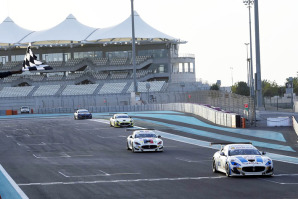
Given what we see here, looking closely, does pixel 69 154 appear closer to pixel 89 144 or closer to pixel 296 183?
pixel 89 144

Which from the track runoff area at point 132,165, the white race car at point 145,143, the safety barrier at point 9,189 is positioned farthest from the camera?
the white race car at point 145,143

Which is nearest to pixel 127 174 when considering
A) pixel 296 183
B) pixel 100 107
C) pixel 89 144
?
pixel 296 183

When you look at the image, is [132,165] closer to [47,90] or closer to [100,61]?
[47,90]

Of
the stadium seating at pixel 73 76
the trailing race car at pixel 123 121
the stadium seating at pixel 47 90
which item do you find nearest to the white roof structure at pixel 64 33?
the stadium seating at pixel 73 76

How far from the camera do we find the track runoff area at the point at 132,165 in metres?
20.3

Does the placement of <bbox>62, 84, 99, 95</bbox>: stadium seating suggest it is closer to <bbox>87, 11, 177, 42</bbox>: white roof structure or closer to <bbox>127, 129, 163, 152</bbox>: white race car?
<bbox>87, 11, 177, 42</bbox>: white roof structure

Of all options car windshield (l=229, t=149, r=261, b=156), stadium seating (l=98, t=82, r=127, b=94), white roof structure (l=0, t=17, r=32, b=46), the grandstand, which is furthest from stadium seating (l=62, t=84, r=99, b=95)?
car windshield (l=229, t=149, r=261, b=156)

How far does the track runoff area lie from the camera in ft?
66.6

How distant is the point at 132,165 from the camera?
1154 inches

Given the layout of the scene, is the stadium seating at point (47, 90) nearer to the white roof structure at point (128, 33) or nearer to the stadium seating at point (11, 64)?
the white roof structure at point (128, 33)

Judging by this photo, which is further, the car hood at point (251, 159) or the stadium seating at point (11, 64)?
the stadium seating at point (11, 64)

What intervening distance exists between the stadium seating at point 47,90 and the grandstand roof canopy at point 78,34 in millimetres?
10461

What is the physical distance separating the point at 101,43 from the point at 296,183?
106 metres

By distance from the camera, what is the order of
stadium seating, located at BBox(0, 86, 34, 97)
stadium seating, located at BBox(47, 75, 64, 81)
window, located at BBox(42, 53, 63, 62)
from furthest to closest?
window, located at BBox(42, 53, 63, 62), stadium seating, located at BBox(47, 75, 64, 81), stadium seating, located at BBox(0, 86, 34, 97)
